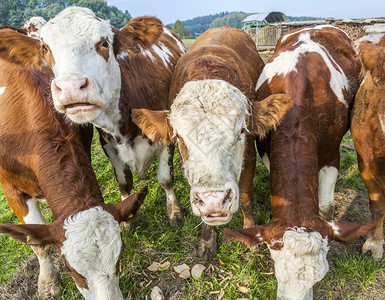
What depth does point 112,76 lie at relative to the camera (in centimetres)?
301

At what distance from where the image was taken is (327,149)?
326 centimetres

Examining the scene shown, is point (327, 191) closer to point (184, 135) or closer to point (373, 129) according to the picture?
point (373, 129)

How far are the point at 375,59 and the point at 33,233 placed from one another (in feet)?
11.1

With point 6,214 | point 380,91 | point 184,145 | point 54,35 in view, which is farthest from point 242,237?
point 6,214

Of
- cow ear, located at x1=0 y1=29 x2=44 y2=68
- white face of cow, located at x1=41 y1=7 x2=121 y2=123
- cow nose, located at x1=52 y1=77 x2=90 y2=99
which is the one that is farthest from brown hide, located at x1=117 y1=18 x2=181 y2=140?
cow nose, located at x1=52 y1=77 x2=90 y2=99

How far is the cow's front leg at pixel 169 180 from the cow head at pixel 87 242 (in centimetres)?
166

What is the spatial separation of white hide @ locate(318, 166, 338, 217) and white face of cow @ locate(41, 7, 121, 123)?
2.63 metres

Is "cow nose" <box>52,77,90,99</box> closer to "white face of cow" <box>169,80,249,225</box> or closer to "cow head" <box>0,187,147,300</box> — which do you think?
"white face of cow" <box>169,80,249,225</box>

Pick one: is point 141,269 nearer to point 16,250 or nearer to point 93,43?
point 16,250

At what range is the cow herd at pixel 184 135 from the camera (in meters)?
2.21

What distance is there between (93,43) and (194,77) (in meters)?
1.00

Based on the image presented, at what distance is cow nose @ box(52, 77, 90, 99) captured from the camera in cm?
226

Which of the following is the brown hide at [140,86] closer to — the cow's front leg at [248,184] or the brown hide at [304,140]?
the cow's front leg at [248,184]

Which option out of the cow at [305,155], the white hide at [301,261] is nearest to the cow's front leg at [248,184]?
the cow at [305,155]
